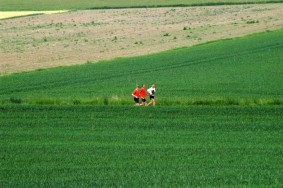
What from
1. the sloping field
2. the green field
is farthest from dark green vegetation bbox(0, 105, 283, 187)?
the green field

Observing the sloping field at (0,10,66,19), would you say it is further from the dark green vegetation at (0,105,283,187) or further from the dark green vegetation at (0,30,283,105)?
the dark green vegetation at (0,105,283,187)

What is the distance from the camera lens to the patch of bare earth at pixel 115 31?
5531cm

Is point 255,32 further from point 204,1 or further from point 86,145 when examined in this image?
point 86,145

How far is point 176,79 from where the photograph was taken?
4244cm

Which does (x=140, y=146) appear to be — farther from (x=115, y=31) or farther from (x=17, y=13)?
(x=17, y=13)

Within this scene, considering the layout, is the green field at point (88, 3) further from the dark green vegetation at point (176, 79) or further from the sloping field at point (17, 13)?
the dark green vegetation at point (176, 79)

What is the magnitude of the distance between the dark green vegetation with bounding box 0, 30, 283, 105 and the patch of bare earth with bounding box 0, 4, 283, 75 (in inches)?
162

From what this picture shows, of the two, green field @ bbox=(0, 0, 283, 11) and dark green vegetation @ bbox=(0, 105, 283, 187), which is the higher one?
green field @ bbox=(0, 0, 283, 11)

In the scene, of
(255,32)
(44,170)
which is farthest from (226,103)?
(255,32)

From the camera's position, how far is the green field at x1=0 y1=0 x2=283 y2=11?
297ft

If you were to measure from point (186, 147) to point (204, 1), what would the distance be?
69468mm

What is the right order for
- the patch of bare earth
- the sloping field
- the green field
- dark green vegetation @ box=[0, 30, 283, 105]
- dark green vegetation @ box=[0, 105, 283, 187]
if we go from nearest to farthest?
dark green vegetation @ box=[0, 105, 283, 187], dark green vegetation @ box=[0, 30, 283, 105], the patch of bare earth, the sloping field, the green field

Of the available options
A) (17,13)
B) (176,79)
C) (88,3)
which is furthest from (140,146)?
(88,3)

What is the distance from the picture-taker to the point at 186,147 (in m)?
24.1
